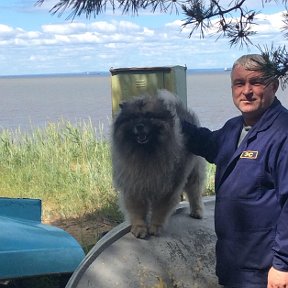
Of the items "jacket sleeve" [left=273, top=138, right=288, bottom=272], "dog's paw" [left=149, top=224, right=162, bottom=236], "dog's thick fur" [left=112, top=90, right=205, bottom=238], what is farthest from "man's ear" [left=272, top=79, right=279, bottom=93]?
"dog's paw" [left=149, top=224, right=162, bottom=236]

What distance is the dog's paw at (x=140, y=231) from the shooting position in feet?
15.2

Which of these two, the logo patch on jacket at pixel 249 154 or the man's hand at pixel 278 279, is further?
the logo patch on jacket at pixel 249 154

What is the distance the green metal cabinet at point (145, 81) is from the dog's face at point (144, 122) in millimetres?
1304

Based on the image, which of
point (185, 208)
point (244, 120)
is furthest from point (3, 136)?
point (244, 120)

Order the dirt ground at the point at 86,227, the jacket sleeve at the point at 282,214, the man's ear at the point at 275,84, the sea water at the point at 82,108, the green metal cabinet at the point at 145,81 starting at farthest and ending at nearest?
1. the sea water at the point at 82,108
2. the dirt ground at the point at 86,227
3. the green metal cabinet at the point at 145,81
4. the man's ear at the point at 275,84
5. the jacket sleeve at the point at 282,214

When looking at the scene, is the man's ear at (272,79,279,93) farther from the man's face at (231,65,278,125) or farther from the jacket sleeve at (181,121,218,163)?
the jacket sleeve at (181,121,218,163)

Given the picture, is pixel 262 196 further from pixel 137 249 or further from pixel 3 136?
pixel 3 136

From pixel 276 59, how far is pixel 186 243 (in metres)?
2.17

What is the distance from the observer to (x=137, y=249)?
447 centimetres

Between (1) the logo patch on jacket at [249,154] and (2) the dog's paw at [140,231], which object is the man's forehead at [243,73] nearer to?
(1) the logo patch on jacket at [249,154]

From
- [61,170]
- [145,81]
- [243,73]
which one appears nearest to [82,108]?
[61,170]

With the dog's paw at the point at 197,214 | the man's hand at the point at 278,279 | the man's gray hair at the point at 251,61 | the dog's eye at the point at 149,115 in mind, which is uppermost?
the man's gray hair at the point at 251,61

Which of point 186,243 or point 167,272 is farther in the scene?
point 186,243

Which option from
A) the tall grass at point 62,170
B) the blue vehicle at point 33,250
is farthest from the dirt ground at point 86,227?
the blue vehicle at point 33,250
